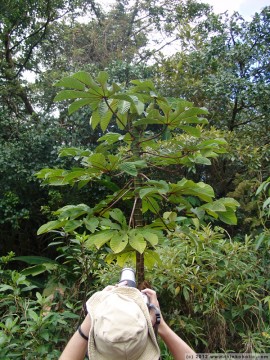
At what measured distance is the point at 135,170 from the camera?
1.41m

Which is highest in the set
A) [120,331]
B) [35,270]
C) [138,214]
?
[138,214]

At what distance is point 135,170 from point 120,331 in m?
0.64

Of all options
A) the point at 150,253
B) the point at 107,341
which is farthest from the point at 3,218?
the point at 107,341

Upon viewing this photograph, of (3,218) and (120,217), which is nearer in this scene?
(120,217)

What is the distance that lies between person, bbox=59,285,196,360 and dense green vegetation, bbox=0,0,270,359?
0.36 m

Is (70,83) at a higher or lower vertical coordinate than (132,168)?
higher

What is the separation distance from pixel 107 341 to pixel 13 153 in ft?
14.3

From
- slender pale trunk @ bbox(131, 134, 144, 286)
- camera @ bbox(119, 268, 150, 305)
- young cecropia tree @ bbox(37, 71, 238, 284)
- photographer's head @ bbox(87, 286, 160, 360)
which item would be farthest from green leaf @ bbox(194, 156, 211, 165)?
photographer's head @ bbox(87, 286, 160, 360)

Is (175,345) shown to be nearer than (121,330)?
No

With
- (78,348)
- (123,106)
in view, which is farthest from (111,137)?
(78,348)

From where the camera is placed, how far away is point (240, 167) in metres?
4.89

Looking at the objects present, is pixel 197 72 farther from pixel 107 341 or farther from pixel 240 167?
pixel 107 341

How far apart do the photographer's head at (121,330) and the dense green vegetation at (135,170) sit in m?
0.39

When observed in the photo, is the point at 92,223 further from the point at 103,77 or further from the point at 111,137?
the point at 103,77
